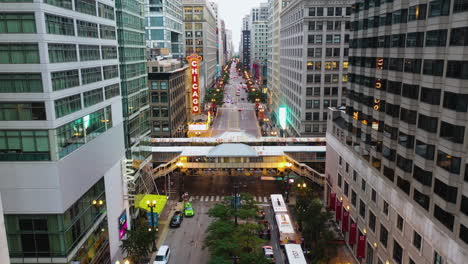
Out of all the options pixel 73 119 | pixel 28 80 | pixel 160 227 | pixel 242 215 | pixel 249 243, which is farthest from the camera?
pixel 160 227

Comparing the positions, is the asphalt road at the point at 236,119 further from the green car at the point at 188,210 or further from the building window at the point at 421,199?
the building window at the point at 421,199

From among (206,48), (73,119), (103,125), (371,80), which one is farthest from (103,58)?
(206,48)

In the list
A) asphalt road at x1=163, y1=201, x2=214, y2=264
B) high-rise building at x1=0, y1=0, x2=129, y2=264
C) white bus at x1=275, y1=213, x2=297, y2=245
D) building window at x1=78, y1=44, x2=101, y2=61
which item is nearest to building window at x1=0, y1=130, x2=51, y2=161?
high-rise building at x1=0, y1=0, x2=129, y2=264

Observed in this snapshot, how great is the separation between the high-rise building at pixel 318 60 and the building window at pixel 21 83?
206 feet

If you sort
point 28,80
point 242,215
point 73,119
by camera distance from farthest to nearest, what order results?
point 242,215, point 73,119, point 28,80

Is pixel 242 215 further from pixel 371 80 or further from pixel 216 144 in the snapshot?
pixel 216 144

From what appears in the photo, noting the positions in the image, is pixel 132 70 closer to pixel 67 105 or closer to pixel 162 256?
pixel 67 105

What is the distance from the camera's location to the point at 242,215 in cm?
4666

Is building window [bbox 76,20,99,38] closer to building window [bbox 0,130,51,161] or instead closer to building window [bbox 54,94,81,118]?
building window [bbox 54,94,81,118]

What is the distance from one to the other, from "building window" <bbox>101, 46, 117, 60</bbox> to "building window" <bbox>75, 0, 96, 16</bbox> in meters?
4.31

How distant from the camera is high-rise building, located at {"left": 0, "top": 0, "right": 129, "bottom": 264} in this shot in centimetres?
3016

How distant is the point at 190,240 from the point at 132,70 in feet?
84.0

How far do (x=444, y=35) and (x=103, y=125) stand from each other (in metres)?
34.4

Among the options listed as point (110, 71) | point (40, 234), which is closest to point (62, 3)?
point (110, 71)
